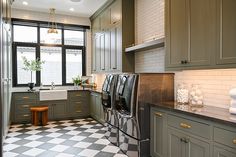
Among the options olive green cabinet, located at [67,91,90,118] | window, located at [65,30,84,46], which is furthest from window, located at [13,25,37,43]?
olive green cabinet, located at [67,91,90,118]

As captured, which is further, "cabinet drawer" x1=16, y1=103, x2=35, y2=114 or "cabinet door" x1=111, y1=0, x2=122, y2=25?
"cabinet drawer" x1=16, y1=103, x2=35, y2=114

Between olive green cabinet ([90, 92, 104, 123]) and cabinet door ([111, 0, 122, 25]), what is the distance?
1880 millimetres

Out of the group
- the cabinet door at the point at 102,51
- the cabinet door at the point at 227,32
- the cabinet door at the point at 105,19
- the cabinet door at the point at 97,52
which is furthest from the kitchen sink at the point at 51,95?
the cabinet door at the point at 227,32

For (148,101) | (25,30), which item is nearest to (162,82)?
(148,101)

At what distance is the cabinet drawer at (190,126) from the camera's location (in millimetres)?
1944

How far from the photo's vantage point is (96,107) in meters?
5.41

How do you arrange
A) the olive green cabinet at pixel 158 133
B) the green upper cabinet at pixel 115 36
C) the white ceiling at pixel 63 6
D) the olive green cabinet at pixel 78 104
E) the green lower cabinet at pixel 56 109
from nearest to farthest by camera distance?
the olive green cabinet at pixel 158 133 → the green upper cabinet at pixel 115 36 → the white ceiling at pixel 63 6 → the green lower cabinet at pixel 56 109 → the olive green cabinet at pixel 78 104

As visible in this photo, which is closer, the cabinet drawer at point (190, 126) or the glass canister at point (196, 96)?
the cabinet drawer at point (190, 126)

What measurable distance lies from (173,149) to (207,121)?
0.70 meters

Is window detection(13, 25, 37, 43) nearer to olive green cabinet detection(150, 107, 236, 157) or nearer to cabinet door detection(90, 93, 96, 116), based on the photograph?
cabinet door detection(90, 93, 96, 116)

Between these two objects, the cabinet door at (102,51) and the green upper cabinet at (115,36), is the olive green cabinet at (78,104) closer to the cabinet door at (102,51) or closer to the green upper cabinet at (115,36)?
the green upper cabinet at (115,36)

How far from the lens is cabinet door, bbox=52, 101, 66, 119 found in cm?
563

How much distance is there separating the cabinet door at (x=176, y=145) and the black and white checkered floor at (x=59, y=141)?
1012 millimetres

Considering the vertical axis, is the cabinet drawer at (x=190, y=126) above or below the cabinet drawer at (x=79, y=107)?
above
